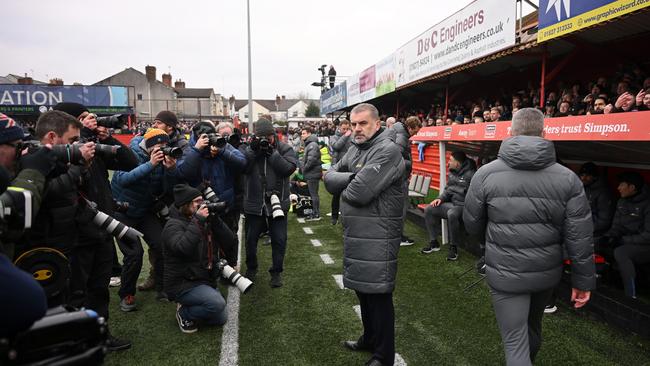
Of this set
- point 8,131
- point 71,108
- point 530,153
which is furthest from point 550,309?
point 71,108

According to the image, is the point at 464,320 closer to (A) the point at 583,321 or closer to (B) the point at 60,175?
(A) the point at 583,321

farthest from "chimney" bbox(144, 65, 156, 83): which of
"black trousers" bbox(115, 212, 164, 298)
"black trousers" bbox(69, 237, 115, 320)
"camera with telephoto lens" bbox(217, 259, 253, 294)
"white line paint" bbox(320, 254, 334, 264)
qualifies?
"black trousers" bbox(69, 237, 115, 320)

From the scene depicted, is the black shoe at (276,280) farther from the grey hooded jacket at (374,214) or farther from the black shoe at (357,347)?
the grey hooded jacket at (374,214)

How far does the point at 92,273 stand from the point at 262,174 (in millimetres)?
2000

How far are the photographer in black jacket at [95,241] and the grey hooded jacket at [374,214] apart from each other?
1.82 m

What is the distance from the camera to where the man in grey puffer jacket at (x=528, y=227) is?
2354mm

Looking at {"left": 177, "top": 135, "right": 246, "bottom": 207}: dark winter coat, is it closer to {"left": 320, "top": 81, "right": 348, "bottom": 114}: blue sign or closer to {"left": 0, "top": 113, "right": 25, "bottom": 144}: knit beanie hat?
{"left": 0, "top": 113, "right": 25, "bottom": 144}: knit beanie hat

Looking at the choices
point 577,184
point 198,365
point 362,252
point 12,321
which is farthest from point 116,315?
point 577,184

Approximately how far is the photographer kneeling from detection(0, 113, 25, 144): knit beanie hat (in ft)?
5.45

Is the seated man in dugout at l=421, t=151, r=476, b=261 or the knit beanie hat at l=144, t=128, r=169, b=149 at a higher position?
the knit beanie hat at l=144, t=128, r=169, b=149

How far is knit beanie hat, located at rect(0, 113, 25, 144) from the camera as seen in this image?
203 cm

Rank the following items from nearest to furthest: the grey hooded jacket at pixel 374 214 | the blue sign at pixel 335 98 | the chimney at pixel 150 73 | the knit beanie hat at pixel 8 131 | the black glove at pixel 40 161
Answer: the knit beanie hat at pixel 8 131 < the black glove at pixel 40 161 < the grey hooded jacket at pixel 374 214 < the blue sign at pixel 335 98 < the chimney at pixel 150 73

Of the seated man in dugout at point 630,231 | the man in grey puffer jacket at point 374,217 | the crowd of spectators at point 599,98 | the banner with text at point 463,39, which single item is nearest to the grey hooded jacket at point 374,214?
the man in grey puffer jacket at point 374,217

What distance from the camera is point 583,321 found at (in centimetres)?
390
